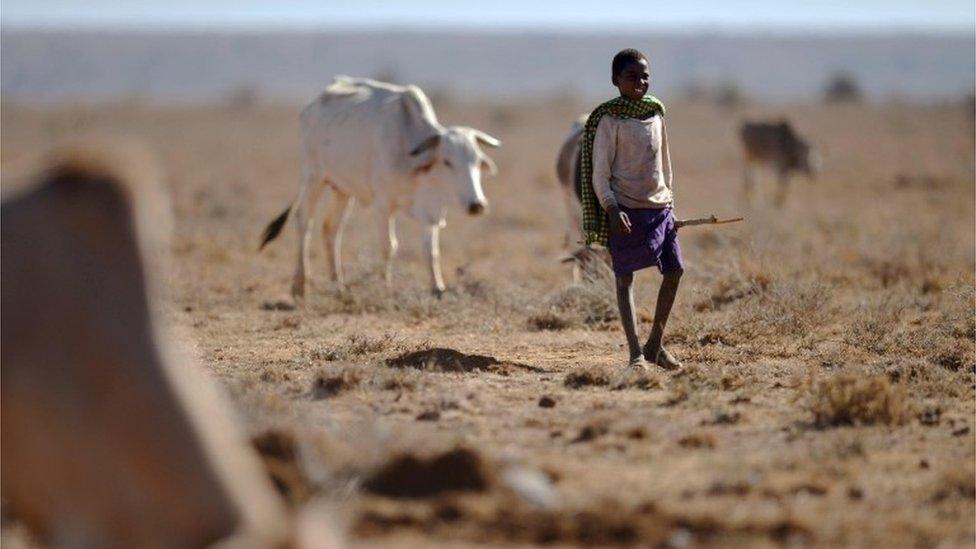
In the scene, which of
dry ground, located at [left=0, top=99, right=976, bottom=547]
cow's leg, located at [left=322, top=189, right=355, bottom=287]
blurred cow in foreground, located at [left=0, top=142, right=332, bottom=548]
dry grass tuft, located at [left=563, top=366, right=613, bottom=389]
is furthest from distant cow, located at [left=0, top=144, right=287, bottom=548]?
cow's leg, located at [left=322, top=189, right=355, bottom=287]

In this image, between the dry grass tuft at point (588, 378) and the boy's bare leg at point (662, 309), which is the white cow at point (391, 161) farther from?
the dry grass tuft at point (588, 378)

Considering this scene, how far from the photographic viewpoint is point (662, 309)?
8.48m

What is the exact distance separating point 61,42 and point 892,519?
12618 centimetres

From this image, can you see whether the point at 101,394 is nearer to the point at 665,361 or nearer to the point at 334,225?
the point at 665,361

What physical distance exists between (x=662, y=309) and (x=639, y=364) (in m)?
0.41

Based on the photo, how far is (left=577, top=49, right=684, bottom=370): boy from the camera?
318 inches

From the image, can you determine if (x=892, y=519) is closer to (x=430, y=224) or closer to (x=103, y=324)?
(x=103, y=324)

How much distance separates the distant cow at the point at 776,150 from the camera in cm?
2423

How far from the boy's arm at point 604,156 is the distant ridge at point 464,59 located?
102226 mm

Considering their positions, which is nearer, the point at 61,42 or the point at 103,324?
the point at 103,324

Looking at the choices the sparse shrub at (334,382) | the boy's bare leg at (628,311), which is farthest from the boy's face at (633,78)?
the sparse shrub at (334,382)

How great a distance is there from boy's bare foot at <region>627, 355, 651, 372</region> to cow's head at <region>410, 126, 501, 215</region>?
153 inches

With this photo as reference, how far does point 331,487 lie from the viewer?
17.3 ft

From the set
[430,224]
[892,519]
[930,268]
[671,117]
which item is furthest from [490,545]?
[671,117]
